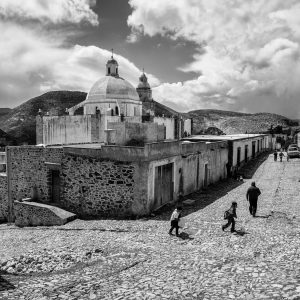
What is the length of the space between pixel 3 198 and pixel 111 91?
74.1ft

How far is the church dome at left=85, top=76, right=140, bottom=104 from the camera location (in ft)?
124

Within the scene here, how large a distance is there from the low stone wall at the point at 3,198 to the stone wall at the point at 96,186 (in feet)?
14.3

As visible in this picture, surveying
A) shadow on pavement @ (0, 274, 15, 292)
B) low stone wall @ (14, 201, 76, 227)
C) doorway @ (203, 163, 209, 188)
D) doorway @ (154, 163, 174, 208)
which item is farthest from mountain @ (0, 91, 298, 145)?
shadow on pavement @ (0, 274, 15, 292)

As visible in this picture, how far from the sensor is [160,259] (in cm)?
804

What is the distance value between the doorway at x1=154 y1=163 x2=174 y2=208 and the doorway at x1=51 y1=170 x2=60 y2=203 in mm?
4600

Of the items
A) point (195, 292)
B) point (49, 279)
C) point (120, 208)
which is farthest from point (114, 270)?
point (120, 208)

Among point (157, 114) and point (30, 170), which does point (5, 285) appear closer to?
point (30, 170)

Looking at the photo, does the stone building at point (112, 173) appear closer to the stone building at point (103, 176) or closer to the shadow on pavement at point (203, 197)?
the stone building at point (103, 176)

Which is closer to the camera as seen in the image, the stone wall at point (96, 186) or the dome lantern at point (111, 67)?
the stone wall at point (96, 186)

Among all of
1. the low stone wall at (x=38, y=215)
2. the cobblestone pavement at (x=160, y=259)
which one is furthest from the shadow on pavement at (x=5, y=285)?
the low stone wall at (x=38, y=215)

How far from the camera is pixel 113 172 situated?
13.2 metres

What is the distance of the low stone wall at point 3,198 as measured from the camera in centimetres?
1723

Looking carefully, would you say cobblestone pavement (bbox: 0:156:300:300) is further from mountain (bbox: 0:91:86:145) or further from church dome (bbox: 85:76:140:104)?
mountain (bbox: 0:91:86:145)

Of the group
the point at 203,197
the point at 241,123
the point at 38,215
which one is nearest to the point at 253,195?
the point at 203,197
